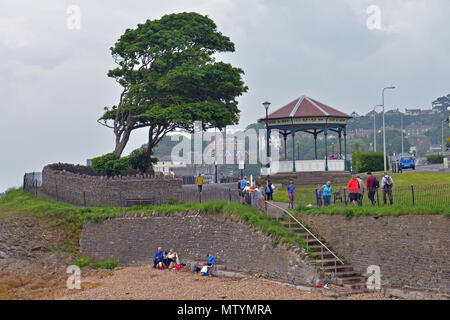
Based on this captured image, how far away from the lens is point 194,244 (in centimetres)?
2547

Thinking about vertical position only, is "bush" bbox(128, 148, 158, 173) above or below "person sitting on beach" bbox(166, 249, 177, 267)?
above

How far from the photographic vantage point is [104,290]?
69.7 feet

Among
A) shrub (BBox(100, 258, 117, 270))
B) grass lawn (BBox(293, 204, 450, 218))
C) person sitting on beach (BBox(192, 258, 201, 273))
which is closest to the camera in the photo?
grass lawn (BBox(293, 204, 450, 218))

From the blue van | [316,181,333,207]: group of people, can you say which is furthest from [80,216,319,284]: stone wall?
the blue van

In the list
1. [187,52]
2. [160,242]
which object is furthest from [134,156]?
[160,242]

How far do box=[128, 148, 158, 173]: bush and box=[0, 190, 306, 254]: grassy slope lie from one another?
279 inches

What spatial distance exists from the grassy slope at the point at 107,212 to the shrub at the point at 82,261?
795 millimetres

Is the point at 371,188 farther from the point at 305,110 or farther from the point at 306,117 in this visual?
the point at 305,110

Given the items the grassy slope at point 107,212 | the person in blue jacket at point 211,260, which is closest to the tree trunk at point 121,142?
the grassy slope at point 107,212

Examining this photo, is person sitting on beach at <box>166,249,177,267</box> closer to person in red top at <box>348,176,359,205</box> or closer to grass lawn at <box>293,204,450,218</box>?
grass lawn at <box>293,204,450,218</box>

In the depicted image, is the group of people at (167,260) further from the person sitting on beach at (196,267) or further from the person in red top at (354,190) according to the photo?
the person in red top at (354,190)

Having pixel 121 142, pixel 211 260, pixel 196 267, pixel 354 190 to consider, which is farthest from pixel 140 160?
pixel 354 190

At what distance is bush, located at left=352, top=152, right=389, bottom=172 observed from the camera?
161 ft

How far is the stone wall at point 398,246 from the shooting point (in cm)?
1805
